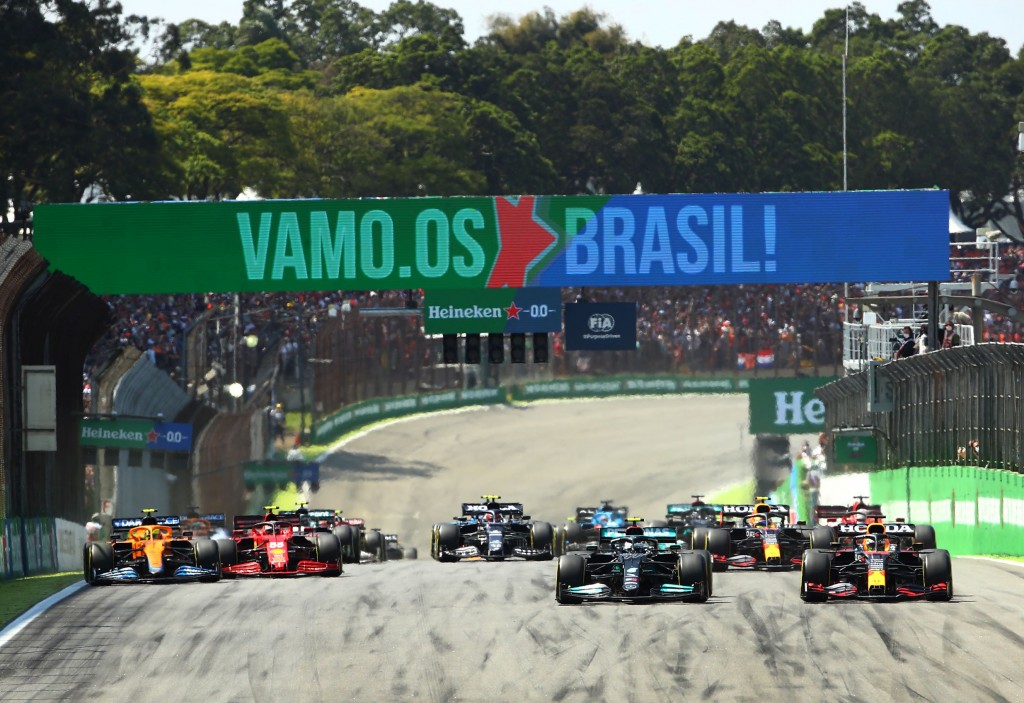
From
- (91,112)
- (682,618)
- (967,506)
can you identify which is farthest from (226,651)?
(91,112)

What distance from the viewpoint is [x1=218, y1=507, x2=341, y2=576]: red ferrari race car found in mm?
27531

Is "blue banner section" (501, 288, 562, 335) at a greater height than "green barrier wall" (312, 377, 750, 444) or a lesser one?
greater

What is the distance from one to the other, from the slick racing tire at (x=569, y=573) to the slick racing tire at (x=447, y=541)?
7.70 m

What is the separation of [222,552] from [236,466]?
717 inches

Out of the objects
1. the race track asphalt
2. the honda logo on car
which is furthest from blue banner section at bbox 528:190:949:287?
the honda logo on car

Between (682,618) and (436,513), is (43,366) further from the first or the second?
(436,513)

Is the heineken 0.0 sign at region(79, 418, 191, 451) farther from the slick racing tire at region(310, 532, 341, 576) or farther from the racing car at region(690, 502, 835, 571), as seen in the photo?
the racing car at region(690, 502, 835, 571)

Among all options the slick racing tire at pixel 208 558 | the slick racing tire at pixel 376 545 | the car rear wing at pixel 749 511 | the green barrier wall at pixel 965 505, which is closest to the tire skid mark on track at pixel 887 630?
the car rear wing at pixel 749 511

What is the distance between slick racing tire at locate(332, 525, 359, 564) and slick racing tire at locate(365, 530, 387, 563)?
4.64ft

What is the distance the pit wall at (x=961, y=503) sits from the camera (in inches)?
1169

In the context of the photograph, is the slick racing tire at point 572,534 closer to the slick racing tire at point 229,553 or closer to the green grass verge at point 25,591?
the slick racing tire at point 229,553

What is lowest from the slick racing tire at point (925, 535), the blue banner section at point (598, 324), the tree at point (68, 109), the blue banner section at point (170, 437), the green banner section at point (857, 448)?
the slick racing tire at point (925, 535)

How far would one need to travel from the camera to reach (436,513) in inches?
2132

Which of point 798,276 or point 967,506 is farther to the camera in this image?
point 798,276
